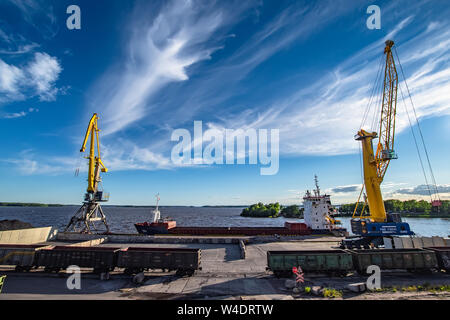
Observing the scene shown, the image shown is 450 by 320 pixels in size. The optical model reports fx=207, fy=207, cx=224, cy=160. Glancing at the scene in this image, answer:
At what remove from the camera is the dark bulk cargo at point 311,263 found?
17688 mm

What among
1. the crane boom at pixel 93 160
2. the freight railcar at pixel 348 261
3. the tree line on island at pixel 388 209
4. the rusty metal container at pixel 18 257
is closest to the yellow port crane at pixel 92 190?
the crane boom at pixel 93 160

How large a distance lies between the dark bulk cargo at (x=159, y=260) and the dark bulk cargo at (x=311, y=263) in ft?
22.4

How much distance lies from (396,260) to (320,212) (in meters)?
23.6

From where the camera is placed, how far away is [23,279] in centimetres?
1702

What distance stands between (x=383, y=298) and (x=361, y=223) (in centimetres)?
1921

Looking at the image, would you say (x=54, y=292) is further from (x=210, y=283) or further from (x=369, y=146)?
(x=369, y=146)

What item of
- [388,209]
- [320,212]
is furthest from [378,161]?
[388,209]

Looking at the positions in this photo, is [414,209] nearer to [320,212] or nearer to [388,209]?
[388,209]

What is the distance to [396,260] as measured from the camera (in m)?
18.2

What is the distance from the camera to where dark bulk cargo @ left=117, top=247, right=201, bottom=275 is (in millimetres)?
18062

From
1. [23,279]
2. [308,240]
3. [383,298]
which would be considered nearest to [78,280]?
[23,279]

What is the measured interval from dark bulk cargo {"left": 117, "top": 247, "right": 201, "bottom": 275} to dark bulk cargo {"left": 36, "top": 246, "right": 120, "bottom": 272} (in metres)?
0.99
